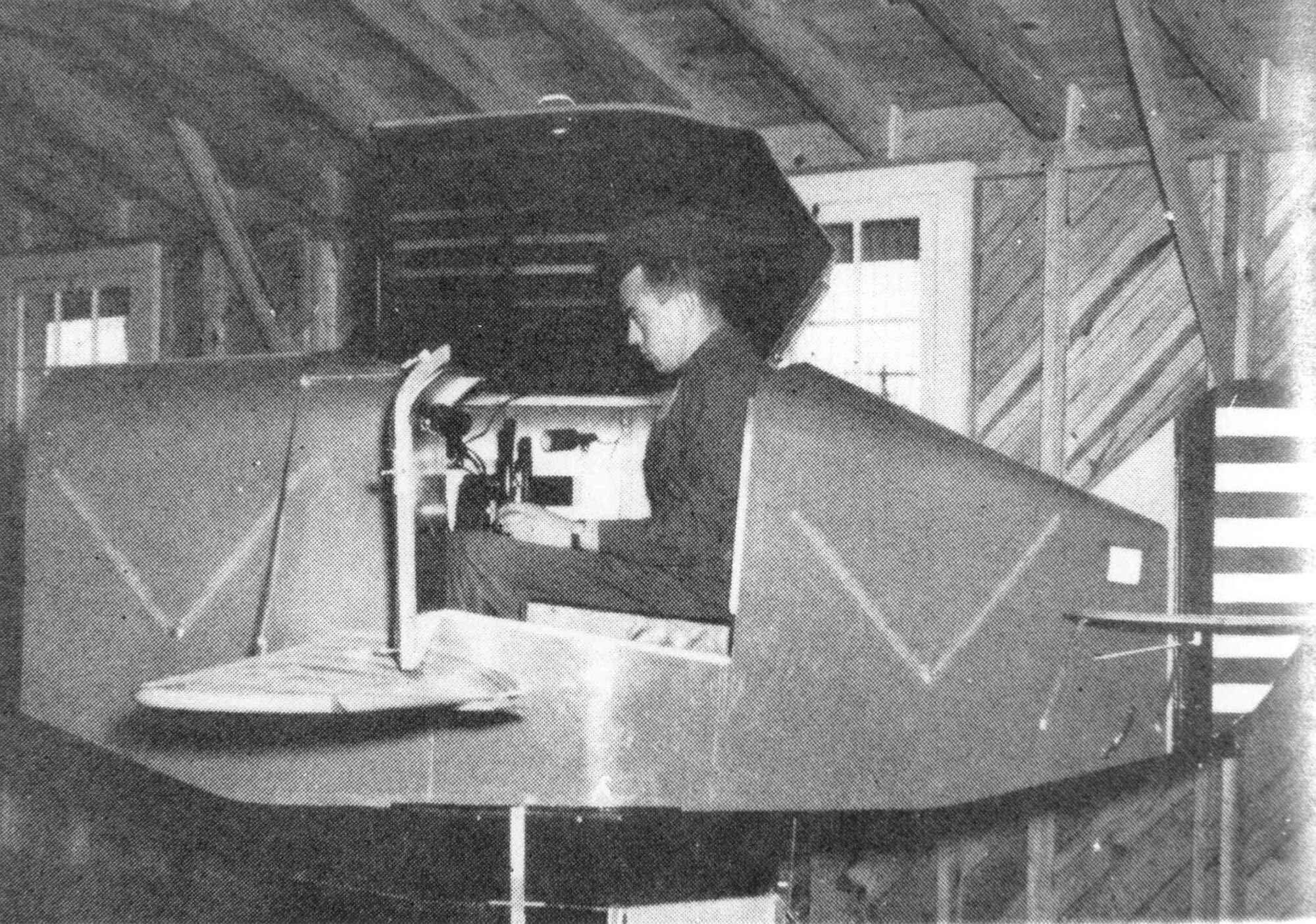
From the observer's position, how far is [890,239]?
18.7 ft

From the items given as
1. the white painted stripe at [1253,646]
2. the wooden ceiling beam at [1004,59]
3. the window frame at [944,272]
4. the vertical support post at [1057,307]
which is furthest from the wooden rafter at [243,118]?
the white painted stripe at [1253,646]

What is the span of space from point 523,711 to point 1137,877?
10.2ft

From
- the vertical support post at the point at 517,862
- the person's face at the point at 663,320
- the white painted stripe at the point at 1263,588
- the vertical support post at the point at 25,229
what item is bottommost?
the vertical support post at the point at 517,862

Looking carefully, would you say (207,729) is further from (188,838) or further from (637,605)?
(188,838)

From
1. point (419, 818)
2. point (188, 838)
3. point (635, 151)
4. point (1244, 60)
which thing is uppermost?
point (1244, 60)

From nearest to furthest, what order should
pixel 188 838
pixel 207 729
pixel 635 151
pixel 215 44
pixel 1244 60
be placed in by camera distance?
1. pixel 207 729
2. pixel 635 151
3. pixel 1244 60
4. pixel 215 44
5. pixel 188 838

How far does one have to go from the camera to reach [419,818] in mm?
5629

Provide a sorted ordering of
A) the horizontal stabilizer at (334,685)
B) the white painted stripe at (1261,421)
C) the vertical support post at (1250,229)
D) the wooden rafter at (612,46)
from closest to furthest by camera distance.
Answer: the horizontal stabilizer at (334,685) < the white painted stripe at (1261,421) < the vertical support post at (1250,229) < the wooden rafter at (612,46)

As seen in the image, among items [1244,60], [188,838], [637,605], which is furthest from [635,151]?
[188,838]

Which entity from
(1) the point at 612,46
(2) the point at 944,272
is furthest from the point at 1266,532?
(1) the point at 612,46

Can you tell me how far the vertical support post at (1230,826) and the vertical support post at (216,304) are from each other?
4755 mm

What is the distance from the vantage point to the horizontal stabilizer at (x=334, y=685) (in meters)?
2.58

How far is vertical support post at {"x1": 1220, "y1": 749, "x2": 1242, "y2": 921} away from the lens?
5008mm

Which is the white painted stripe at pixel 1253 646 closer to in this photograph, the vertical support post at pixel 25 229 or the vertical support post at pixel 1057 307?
the vertical support post at pixel 1057 307
